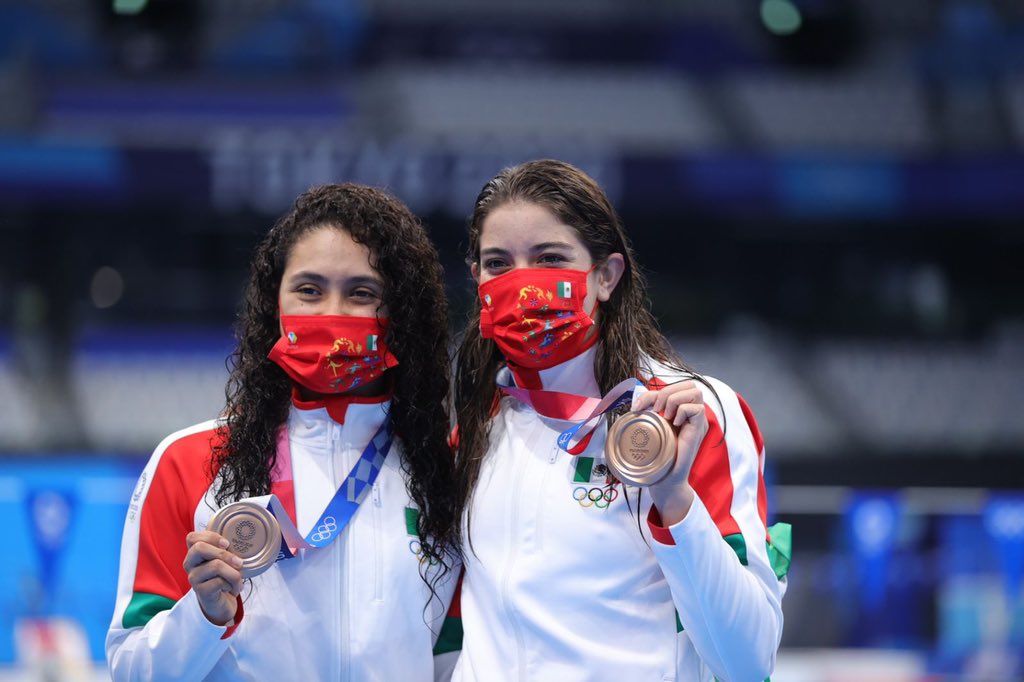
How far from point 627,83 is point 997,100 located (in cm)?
408

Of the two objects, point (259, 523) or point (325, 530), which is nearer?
point (259, 523)

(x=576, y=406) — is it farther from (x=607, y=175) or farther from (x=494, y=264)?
(x=607, y=175)

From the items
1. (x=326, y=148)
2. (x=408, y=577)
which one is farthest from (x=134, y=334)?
(x=408, y=577)

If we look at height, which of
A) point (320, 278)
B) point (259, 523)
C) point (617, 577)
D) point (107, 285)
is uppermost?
point (107, 285)

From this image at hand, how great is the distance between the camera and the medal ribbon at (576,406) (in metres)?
2.51

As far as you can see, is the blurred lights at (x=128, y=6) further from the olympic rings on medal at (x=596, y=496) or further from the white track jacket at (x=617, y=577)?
the olympic rings on medal at (x=596, y=496)

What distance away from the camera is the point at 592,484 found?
250cm

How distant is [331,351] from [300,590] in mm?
528

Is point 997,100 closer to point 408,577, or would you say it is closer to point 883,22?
point 883,22

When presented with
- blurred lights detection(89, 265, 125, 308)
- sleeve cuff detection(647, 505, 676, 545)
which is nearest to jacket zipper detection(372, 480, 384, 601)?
sleeve cuff detection(647, 505, 676, 545)

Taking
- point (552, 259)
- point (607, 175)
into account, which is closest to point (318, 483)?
point (552, 259)

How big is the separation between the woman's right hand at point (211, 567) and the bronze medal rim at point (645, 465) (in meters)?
0.76

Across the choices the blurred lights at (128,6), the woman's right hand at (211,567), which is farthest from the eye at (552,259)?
the blurred lights at (128,6)

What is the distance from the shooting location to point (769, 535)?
260 centimetres
